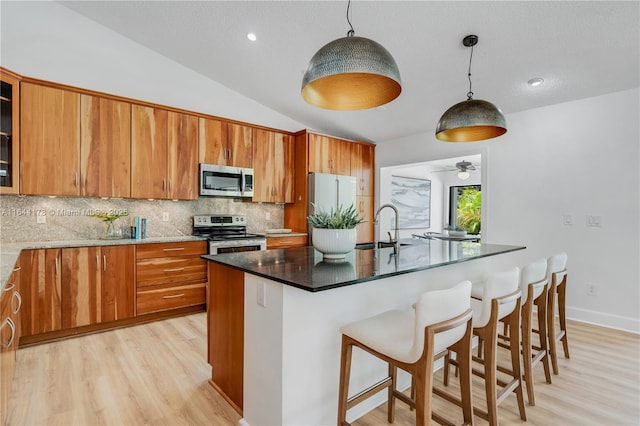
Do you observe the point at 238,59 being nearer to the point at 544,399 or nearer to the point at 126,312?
the point at 126,312

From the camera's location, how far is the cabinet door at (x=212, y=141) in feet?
13.3

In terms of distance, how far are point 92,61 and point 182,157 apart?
138 cm

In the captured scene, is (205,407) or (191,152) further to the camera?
(191,152)

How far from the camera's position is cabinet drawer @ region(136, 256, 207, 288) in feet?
11.0

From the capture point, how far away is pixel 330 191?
488 cm

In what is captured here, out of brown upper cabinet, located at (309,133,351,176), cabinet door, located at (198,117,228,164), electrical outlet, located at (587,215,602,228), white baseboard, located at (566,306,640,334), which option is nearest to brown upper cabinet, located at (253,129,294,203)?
brown upper cabinet, located at (309,133,351,176)

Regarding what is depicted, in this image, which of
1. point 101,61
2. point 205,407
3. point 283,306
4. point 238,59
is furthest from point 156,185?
point 283,306

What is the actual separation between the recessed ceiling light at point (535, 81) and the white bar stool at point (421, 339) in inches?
118

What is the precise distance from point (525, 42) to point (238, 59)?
2.98m

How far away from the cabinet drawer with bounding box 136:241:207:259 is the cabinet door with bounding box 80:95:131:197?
66cm

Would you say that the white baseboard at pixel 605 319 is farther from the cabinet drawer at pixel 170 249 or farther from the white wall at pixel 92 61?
the white wall at pixel 92 61

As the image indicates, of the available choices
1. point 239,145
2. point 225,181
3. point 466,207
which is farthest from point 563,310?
point 466,207

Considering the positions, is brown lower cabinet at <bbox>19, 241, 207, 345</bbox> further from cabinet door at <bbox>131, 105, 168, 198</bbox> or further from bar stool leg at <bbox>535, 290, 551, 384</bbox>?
bar stool leg at <bbox>535, 290, 551, 384</bbox>

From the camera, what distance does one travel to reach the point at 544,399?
210cm
